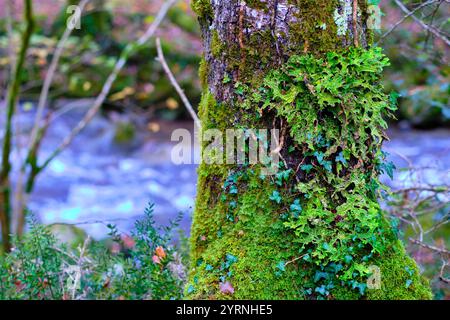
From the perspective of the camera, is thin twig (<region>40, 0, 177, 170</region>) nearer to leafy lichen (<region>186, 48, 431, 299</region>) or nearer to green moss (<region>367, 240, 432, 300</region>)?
leafy lichen (<region>186, 48, 431, 299</region>)

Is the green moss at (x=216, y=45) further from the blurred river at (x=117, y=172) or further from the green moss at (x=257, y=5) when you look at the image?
the blurred river at (x=117, y=172)

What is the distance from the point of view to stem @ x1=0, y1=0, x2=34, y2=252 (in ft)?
14.1

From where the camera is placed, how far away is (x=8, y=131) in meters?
4.36

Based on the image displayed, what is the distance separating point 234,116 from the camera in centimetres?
209

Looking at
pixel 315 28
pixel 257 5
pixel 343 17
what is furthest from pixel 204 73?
pixel 343 17

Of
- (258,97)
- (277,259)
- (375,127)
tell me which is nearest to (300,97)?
(258,97)

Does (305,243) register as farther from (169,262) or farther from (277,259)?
(169,262)

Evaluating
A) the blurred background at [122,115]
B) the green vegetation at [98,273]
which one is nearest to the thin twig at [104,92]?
the green vegetation at [98,273]

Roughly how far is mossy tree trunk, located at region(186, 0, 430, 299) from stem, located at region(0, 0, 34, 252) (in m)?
2.78

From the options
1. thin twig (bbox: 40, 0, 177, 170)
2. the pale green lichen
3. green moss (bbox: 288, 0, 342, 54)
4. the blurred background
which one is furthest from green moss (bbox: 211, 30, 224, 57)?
the blurred background

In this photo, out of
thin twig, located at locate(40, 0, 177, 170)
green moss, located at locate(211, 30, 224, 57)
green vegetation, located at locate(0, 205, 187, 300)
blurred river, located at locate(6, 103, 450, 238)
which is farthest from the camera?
blurred river, located at locate(6, 103, 450, 238)

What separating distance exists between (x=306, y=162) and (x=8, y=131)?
321 centimetres

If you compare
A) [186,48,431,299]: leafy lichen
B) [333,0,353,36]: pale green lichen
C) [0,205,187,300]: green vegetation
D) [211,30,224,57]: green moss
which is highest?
[333,0,353,36]: pale green lichen

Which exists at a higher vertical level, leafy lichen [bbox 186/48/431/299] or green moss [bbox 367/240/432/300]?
leafy lichen [bbox 186/48/431/299]
